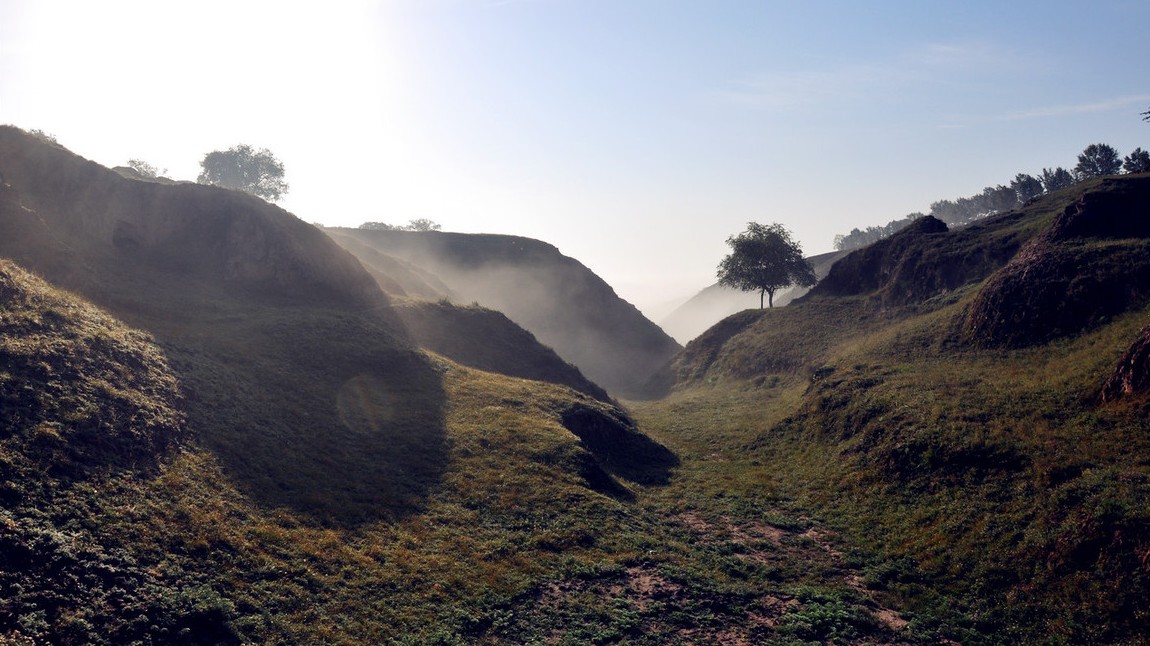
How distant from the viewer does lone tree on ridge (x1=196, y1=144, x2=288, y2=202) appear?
131 meters

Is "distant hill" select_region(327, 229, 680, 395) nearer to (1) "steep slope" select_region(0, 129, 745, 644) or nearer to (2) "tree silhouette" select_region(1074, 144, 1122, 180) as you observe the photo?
(1) "steep slope" select_region(0, 129, 745, 644)

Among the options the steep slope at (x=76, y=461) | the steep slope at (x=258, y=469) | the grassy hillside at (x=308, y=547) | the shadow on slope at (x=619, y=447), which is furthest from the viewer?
the shadow on slope at (x=619, y=447)

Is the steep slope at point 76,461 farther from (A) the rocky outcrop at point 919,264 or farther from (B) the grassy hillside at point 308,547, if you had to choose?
(A) the rocky outcrop at point 919,264

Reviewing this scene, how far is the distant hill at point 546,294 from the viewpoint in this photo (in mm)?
102812

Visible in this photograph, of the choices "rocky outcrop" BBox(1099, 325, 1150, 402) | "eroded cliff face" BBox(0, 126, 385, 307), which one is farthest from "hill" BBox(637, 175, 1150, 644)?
"eroded cliff face" BBox(0, 126, 385, 307)

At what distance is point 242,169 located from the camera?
132m

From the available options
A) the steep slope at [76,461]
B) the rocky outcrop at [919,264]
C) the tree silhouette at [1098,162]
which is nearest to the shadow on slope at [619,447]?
the steep slope at [76,461]

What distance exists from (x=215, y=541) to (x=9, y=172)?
46.8 metres

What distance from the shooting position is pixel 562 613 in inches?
806

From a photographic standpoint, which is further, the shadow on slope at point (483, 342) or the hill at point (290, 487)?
the shadow on slope at point (483, 342)

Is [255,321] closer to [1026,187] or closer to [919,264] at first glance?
[919,264]

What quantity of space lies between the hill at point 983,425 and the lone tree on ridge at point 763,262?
2326 cm

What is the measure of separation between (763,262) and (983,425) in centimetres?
6291

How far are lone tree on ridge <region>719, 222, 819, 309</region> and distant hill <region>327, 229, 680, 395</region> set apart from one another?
2062cm
